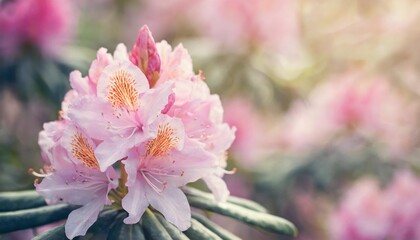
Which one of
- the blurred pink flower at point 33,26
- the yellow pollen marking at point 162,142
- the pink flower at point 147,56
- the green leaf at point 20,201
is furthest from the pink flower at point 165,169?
the blurred pink flower at point 33,26

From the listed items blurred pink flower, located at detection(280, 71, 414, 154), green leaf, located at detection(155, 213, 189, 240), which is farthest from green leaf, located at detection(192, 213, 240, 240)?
blurred pink flower, located at detection(280, 71, 414, 154)

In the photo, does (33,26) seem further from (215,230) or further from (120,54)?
(215,230)

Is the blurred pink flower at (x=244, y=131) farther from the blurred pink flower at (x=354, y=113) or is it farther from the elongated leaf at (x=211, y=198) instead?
the elongated leaf at (x=211, y=198)

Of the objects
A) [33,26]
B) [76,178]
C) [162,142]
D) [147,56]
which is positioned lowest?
[76,178]

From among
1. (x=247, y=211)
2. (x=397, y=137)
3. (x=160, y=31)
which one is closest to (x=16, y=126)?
(x=160, y=31)

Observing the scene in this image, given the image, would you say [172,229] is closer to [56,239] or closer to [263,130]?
[56,239]

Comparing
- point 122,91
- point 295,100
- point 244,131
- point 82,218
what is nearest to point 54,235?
point 82,218
